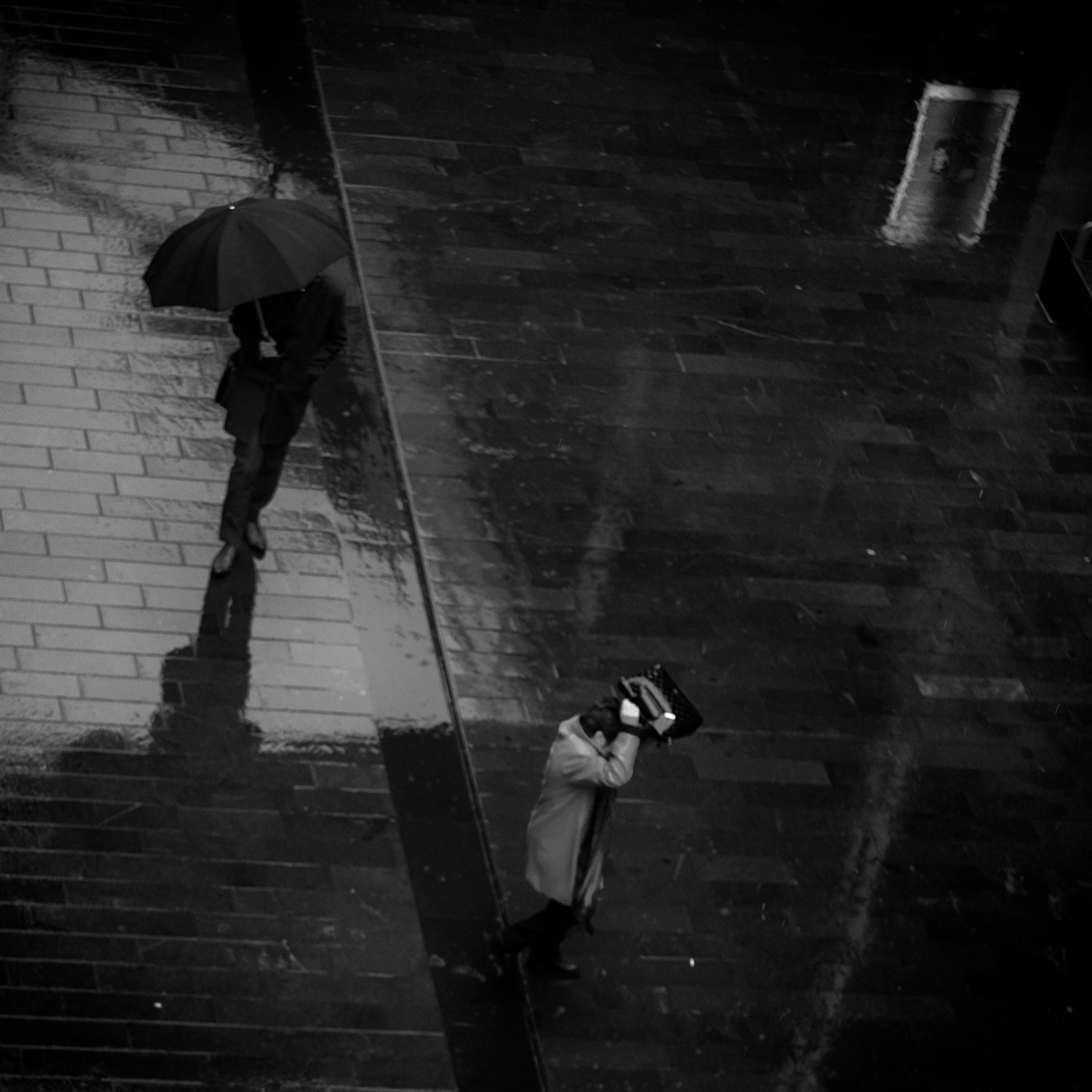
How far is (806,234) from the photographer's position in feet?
38.3

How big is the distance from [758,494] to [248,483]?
9.02 ft

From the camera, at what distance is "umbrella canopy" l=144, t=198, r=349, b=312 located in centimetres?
783

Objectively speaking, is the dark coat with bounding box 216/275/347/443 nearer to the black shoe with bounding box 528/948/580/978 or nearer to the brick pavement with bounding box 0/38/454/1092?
the brick pavement with bounding box 0/38/454/1092

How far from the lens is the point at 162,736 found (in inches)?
314

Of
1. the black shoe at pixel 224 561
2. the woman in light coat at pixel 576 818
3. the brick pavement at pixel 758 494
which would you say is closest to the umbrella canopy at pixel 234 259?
the black shoe at pixel 224 561

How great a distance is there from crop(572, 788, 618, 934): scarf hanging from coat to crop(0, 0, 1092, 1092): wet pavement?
60 cm

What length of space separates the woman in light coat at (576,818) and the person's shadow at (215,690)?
4.90ft

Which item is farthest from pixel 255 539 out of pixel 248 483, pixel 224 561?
pixel 248 483

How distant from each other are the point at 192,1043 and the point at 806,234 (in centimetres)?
672

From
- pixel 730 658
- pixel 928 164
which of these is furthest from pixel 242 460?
pixel 928 164

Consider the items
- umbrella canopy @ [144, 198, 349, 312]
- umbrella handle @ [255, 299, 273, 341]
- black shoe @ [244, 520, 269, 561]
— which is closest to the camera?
umbrella canopy @ [144, 198, 349, 312]

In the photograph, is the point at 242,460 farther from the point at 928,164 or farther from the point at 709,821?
the point at 928,164

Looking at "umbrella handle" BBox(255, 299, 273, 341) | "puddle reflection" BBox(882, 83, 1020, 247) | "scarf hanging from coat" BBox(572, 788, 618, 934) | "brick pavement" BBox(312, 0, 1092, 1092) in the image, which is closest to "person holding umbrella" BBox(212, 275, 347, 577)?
"umbrella handle" BBox(255, 299, 273, 341)

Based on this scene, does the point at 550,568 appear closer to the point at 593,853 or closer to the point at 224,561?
the point at 224,561
